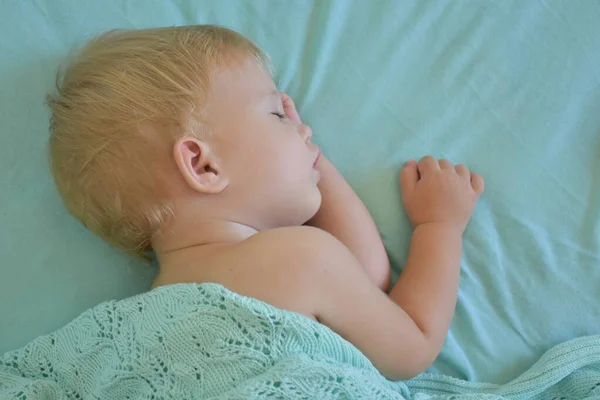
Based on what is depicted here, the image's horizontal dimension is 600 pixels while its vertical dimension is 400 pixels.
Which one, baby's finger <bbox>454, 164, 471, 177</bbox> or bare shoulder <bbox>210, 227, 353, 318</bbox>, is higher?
baby's finger <bbox>454, 164, 471, 177</bbox>

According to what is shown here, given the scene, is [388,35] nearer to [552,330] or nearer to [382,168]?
[382,168]

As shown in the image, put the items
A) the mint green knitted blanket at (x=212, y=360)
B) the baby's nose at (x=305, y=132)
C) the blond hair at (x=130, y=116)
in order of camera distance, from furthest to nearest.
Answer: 1. the baby's nose at (x=305, y=132)
2. the blond hair at (x=130, y=116)
3. the mint green knitted blanket at (x=212, y=360)

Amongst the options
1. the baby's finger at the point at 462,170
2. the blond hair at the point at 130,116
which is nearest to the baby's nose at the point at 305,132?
the blond hair at the point at 130,116

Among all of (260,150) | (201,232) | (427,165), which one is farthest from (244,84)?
(427,165)

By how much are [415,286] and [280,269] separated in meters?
0.26

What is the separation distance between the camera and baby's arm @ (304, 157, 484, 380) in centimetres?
92

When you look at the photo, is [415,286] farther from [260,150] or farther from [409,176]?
[260,150]

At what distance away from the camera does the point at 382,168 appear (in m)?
1.14

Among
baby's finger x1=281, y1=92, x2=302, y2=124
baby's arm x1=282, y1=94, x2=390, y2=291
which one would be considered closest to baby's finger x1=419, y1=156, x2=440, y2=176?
baby's arm x1=282, y1=94, x2=390, y2=291

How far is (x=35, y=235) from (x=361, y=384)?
1.97ft

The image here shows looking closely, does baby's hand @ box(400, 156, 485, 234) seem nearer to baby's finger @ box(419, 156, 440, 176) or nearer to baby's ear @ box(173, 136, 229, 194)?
baby's finger @ box(419, 156, 440, 176)

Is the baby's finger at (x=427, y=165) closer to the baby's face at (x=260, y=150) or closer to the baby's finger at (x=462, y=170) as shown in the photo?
the baby's finger at (x=462, y=170)

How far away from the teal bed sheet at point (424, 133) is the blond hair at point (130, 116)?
0.43 ft

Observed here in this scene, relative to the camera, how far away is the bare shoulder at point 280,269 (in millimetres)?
888
